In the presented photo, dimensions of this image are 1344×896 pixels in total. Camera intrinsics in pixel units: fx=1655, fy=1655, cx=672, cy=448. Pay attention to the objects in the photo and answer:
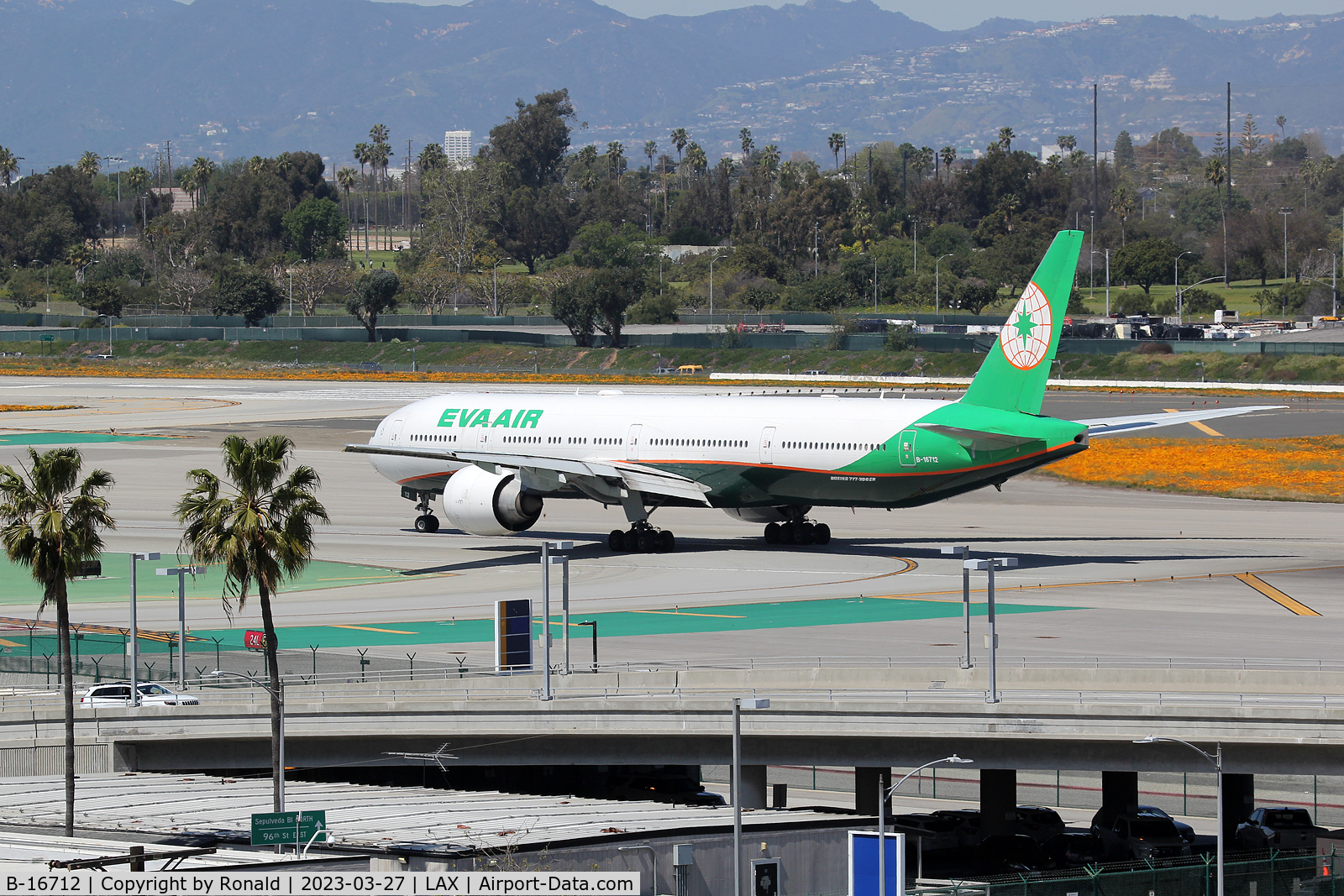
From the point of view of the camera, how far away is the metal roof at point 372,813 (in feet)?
88.2

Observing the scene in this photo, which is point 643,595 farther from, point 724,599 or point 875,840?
point 875,840

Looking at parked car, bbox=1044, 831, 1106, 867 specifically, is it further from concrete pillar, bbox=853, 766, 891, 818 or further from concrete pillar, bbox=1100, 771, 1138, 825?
concrete pillar, bbox=853, 766, 891, 818

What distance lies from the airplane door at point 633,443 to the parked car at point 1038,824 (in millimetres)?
25158

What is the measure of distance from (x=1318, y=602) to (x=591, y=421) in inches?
1033

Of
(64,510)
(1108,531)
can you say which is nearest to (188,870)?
(64,510)

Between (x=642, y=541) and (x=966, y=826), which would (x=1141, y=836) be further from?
(x=642, y=541)

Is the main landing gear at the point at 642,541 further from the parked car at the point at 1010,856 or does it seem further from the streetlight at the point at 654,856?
the streetlight at the point at 654,856

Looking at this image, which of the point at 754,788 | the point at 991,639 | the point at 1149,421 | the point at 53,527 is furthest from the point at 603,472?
the point at 991,639

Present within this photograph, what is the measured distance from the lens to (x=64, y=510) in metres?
34.7

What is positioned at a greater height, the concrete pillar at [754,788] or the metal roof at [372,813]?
the metal roof at [372,813]

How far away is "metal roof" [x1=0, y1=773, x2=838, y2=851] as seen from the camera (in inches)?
1058

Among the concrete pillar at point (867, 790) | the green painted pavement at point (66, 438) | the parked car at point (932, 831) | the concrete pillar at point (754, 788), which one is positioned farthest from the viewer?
the green painted pavement at point (66, 438)

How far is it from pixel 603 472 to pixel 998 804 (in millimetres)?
24892

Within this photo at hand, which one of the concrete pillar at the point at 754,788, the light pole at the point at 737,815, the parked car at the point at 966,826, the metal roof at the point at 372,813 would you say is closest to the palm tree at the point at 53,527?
the metal roof at the point at 372,813
